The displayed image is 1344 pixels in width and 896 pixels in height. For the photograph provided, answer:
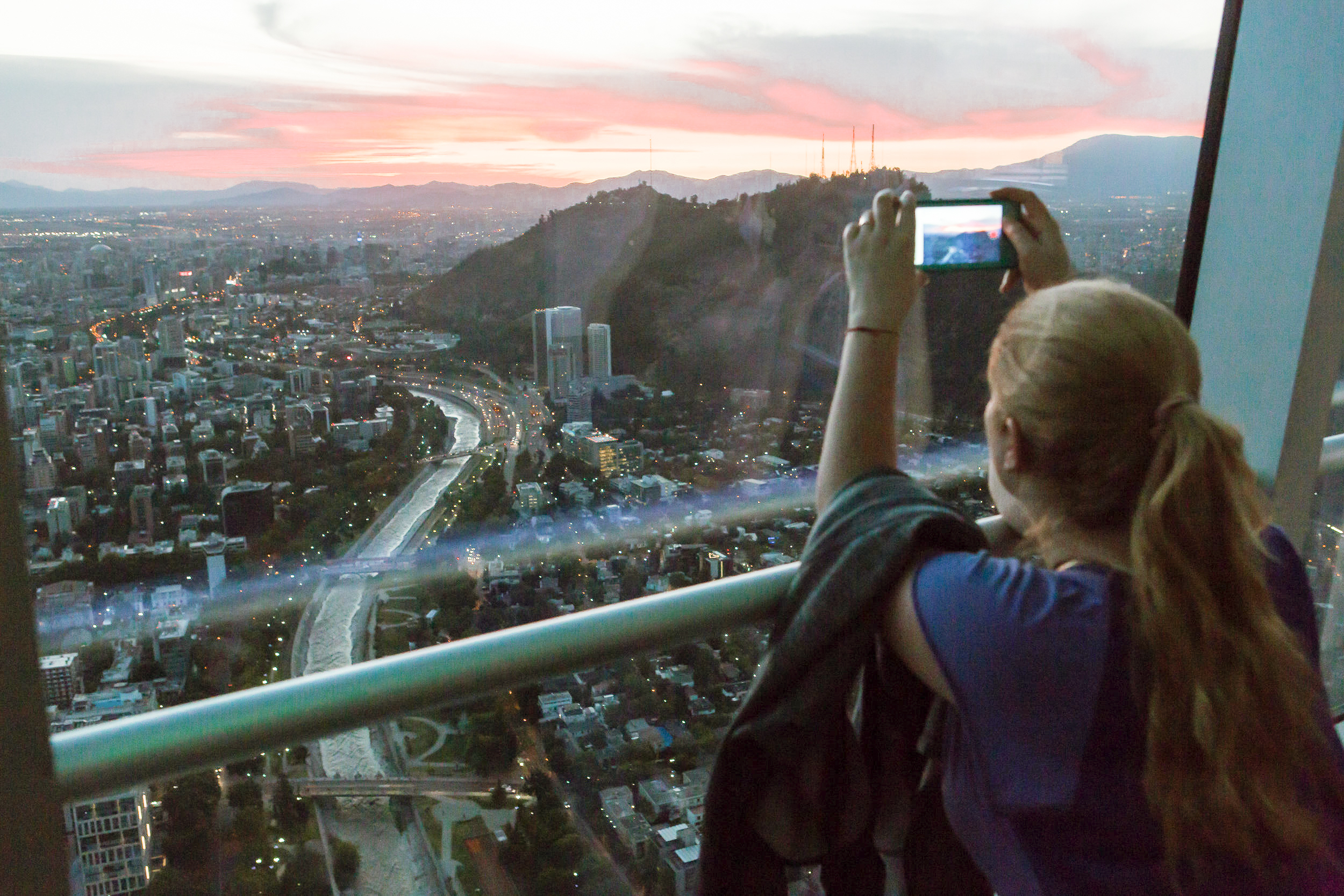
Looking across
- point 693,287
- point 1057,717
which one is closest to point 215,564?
point 693,287

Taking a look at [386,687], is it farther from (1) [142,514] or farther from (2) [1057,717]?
(2) [1057,717]

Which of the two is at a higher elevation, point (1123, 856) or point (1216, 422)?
point (1216, 422)

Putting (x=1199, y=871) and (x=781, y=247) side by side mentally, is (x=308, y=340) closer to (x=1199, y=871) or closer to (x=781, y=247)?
(x=781, y=247)

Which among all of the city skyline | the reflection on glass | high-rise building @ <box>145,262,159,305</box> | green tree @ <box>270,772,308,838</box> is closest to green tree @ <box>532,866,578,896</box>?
green tree @ <box>270,772,308,838</box>

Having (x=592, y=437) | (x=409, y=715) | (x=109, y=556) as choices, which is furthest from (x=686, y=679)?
(x=109, y=556)

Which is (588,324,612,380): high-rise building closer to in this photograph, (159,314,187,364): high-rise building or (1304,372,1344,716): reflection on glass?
(159,314,187,364): high-rise building

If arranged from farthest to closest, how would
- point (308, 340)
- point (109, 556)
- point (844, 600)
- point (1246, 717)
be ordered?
1. point (308, 340)
2. point (109, 556)
3. point (844, 600)
4. point (1246, 717)

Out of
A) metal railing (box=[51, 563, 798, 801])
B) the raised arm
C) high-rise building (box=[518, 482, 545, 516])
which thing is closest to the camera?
metal railing (box=[51, 563, 798, 801])
